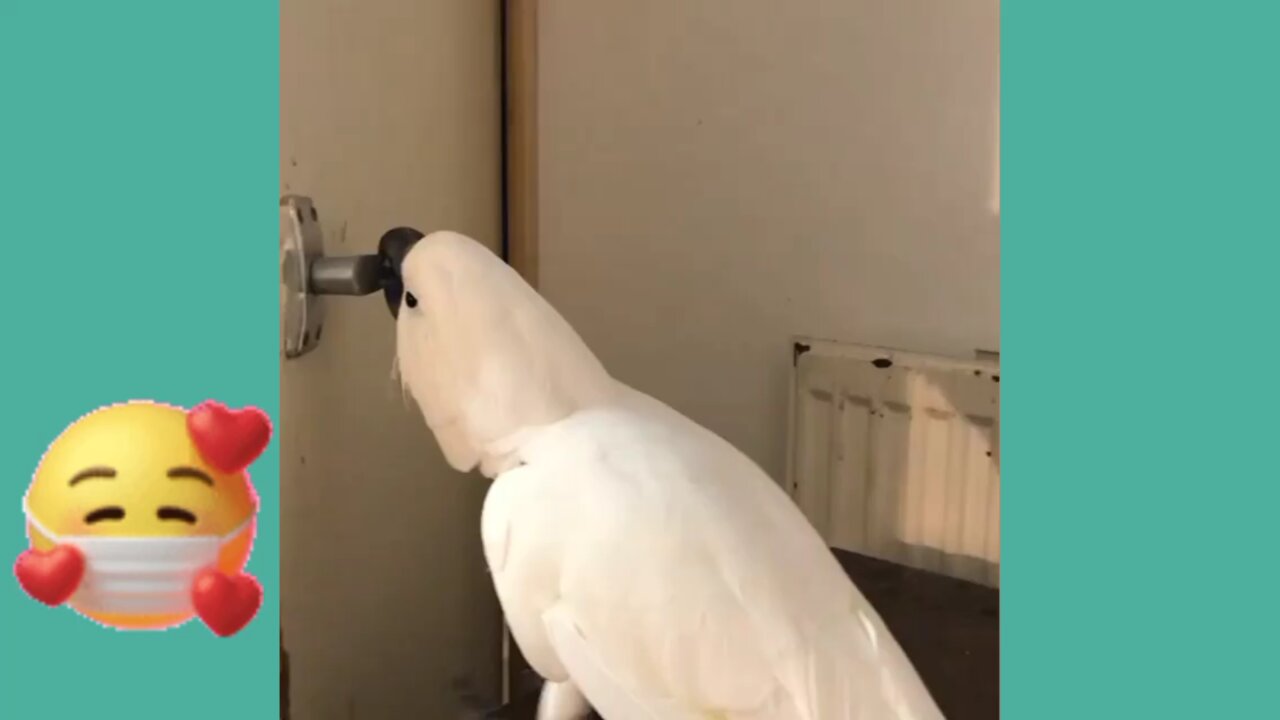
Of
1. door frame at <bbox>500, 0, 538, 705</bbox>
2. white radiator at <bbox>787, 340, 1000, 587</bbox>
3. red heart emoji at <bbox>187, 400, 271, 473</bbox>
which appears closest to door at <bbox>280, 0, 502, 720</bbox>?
door frame at <bbox>500, 0, 538, 705</bbox>

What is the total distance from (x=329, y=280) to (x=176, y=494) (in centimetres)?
39

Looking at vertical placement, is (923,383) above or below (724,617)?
above

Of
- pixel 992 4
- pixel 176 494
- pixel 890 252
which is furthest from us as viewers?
pixel 890 252

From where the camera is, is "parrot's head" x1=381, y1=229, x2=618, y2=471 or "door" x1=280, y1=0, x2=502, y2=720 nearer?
"parrot's head" x1=381, y1=229, x2=618, y2=471

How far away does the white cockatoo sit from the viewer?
84 centimetres

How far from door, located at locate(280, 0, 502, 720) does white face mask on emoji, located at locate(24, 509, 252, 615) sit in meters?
0.33

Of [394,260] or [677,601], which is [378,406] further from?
[677,601]

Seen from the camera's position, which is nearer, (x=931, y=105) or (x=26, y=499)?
(x=26, y=499)

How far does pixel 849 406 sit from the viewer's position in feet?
4.82

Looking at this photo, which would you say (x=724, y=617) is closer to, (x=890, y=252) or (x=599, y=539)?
(x=599, y=539)

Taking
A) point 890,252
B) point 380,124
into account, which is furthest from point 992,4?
point 380,124

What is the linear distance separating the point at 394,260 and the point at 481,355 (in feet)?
0.49

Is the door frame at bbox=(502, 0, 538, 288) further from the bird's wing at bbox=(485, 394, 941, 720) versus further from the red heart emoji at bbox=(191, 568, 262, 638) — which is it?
the red heart emoji at bbox=(191, 568, 262, 638)

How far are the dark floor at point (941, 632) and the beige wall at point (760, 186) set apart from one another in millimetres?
250
